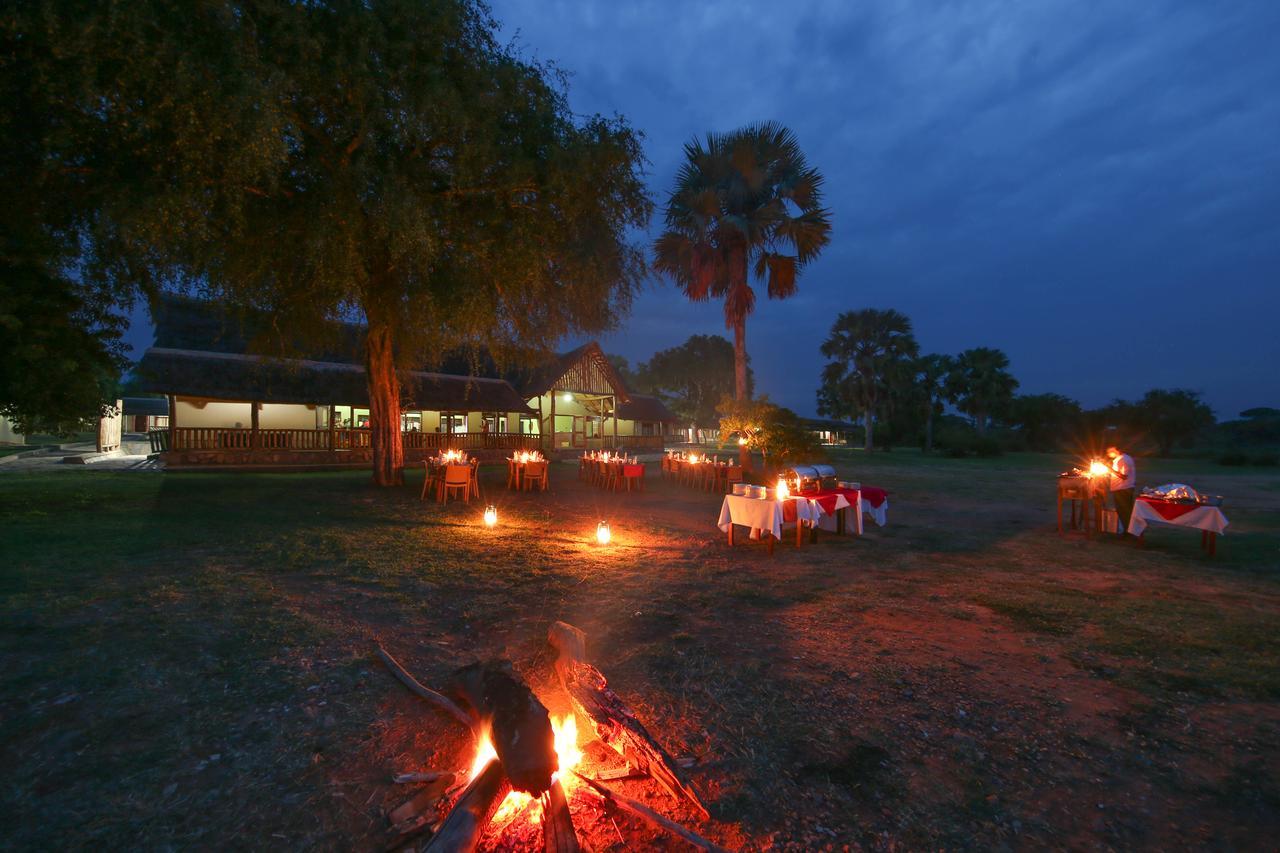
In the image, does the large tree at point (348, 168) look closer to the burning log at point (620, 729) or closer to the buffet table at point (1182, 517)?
the burning log at point (620, 729)

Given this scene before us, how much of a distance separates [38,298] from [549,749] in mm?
10317

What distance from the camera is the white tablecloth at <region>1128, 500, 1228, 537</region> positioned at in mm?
7488

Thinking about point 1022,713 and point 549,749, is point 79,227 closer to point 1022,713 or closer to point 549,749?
point 549,749

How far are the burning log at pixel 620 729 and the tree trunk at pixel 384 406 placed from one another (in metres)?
11.5

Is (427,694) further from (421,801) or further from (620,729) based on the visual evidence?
(620,729)

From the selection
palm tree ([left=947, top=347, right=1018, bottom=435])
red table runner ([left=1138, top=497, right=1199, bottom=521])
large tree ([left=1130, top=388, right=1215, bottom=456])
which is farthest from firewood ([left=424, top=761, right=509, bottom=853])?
large tree ([left=1130, top=388, right=1215, bottom=456])

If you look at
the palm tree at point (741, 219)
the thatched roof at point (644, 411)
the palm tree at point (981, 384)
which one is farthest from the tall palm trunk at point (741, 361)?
the palm tree at point (981, 384)

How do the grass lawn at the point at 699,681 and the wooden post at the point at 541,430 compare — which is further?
the wooden post at the point at 541,430

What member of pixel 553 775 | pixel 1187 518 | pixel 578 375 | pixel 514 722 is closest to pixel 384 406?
pixel 514 722

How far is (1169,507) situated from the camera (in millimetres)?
7996

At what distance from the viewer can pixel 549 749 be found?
2.40m

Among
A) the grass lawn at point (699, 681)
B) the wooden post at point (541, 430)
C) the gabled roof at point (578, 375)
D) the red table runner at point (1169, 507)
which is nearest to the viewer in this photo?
the grass lawn at point (699, 681)

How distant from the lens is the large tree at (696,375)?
6875 centimetres

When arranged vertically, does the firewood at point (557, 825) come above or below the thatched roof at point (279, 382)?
below
